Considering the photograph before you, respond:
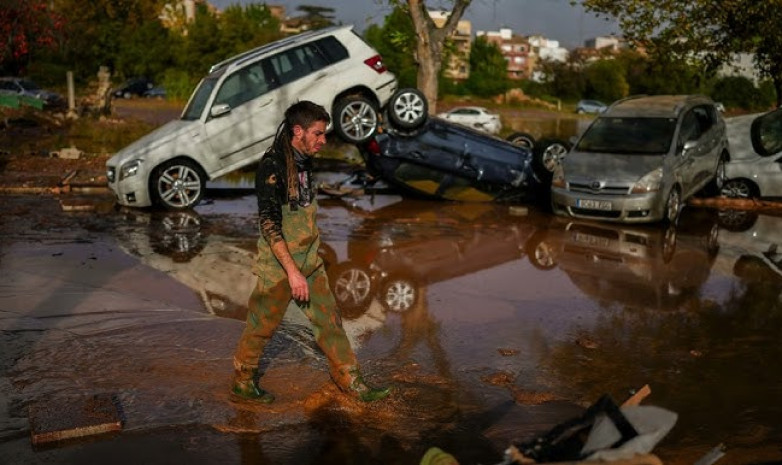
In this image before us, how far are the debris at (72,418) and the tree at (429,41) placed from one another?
608 inches

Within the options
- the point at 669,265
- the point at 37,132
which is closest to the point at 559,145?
the point at 669,265

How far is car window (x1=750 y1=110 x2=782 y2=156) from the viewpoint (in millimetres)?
14297

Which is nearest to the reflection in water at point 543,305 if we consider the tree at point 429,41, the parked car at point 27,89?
the tree at point 429,41

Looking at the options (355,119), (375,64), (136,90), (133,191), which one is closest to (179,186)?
(133,191)

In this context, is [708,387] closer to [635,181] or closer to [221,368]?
[221,368]

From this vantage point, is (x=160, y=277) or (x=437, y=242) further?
(x=437, y=242)

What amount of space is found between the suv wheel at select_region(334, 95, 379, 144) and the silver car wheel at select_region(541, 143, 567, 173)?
10.7 ft

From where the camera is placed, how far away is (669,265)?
9.60 m

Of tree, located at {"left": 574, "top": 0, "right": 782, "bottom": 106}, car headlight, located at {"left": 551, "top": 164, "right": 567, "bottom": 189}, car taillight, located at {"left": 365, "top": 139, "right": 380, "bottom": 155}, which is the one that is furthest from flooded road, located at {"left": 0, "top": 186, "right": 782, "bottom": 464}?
tree, located at {"left": 574, "top": 0, "right": 782, "bottom": 106}

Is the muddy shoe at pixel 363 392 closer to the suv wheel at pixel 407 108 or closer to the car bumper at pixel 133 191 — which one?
the car bumper at pixel 133 191

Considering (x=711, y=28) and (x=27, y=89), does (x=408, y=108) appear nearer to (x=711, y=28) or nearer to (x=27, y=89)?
(x=711, y=28)

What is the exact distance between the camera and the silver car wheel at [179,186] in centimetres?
1245

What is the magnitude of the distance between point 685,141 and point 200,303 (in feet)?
28.7

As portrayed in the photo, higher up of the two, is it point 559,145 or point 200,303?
point 559,145
